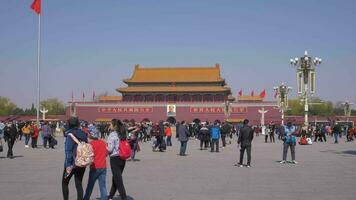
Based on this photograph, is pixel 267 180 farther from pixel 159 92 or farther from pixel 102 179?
pixel 159 92

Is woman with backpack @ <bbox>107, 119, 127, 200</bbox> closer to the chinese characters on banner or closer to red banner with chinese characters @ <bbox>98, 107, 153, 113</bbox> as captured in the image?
the chinese characters on banner

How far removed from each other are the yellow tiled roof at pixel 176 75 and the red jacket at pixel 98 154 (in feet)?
179

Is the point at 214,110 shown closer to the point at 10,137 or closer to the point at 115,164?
the point at 10,137

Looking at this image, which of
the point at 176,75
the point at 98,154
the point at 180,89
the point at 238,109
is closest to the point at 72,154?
the point at 98,154

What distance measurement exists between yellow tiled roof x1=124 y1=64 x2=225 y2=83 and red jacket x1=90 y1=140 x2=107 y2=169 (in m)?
54.7

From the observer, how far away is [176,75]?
→ 207 ft

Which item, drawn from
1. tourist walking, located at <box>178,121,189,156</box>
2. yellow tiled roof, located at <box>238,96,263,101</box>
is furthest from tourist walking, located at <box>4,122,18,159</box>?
Result: yellow tiled roof, located at <box>238,96,263,101</box>

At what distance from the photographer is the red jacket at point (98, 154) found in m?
6.73

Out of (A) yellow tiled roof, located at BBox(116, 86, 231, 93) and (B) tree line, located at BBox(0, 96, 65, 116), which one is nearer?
(A) yellow tiled roof, located at BBox(116, 86, 231, 93)

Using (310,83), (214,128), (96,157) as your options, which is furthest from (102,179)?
(310,83)

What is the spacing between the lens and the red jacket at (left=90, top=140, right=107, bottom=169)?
22.1ft

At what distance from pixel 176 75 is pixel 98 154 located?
56.6 meters

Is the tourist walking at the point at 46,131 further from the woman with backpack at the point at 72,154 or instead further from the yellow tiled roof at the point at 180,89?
the yellow tiled roof at the point at 180,89

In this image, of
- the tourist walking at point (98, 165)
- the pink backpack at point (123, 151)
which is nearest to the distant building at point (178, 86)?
the pink backpack at point (123, 151)
